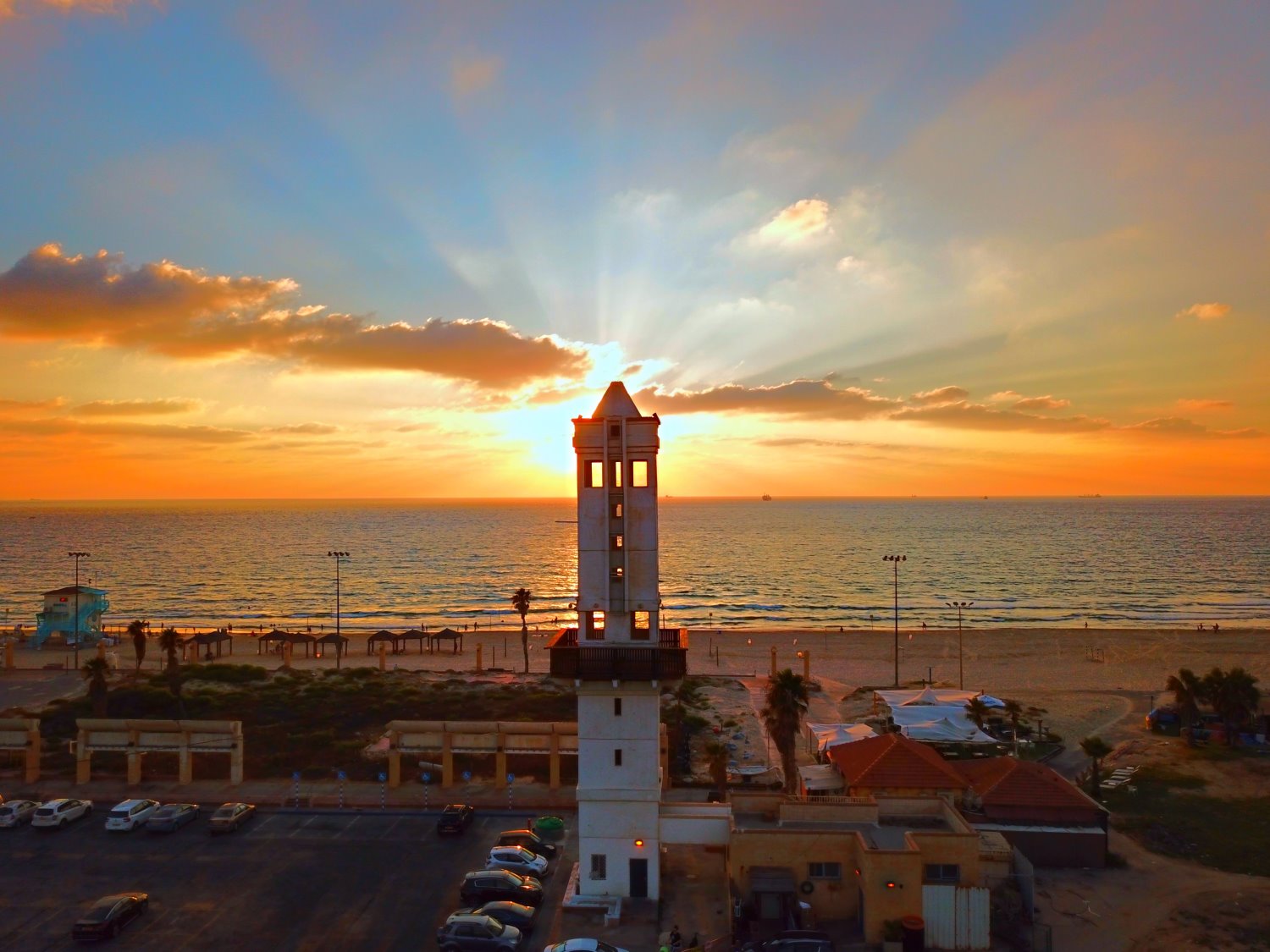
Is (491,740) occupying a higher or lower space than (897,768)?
higher

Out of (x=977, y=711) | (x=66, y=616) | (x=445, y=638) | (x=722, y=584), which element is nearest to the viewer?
(x=977, y=711)

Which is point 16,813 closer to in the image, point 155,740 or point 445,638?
point 155,740

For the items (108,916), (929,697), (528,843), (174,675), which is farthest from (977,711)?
(174,675)

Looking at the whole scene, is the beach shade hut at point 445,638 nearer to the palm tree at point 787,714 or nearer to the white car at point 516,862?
the palm tree at point 787,714

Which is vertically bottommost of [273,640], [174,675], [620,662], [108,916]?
[273,640]

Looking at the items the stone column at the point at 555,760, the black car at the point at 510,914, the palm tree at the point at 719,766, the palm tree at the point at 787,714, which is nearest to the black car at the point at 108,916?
the black car at the point at 510,914

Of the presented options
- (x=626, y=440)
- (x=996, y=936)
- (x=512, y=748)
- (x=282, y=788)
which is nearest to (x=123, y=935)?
(x=282, y=788)

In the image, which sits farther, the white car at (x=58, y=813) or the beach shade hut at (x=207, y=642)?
the beach shade hut at (x=207, y=642)
